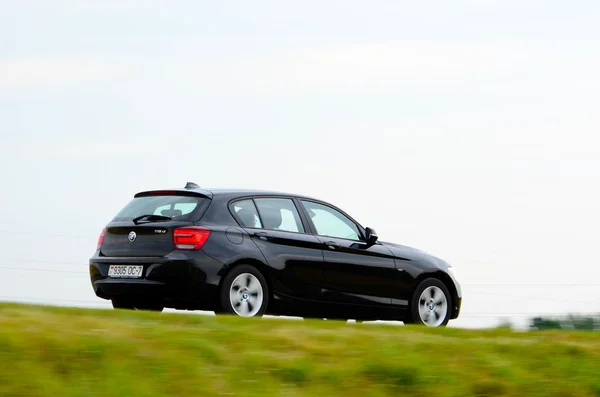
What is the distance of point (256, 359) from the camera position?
28.3 feet

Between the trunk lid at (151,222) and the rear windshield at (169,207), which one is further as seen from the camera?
the rear windshield at (169,207)

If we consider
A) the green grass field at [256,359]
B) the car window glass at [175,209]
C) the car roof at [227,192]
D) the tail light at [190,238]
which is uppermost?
the car roof at [227,192]

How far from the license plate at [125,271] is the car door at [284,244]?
1276 mm

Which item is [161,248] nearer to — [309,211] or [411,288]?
[309,211]

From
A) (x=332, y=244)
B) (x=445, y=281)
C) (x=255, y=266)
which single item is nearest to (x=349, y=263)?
(x=332, y=244)

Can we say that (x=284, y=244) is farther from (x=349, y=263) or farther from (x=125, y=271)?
(x=125, y=271)

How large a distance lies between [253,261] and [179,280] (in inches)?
36.0

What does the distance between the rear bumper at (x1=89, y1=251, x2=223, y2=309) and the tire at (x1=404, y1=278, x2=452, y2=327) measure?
3.18 meters

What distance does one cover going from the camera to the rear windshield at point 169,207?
13156 mm

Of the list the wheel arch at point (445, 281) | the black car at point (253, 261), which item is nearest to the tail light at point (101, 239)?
the black car at point (253, 261)

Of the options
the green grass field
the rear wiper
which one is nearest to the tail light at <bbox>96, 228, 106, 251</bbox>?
the rear wiper

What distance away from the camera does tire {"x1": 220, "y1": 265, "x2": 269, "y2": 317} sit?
42.4 ft

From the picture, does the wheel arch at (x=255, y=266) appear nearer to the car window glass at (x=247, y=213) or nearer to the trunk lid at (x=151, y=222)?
the car window glass at (x=247, y=213)

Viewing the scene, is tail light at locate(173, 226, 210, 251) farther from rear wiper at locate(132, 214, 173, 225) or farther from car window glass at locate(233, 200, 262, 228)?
car window glass at locate(233, 200, 262, 228)
